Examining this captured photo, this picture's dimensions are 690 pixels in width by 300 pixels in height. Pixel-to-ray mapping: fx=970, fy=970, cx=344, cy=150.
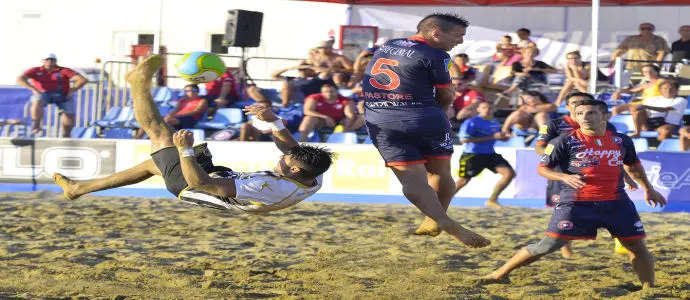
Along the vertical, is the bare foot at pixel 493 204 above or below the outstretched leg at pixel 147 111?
below

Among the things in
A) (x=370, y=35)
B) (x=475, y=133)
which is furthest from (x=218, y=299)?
(x=370, y=35)

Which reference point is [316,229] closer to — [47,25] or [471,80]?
[471,80]

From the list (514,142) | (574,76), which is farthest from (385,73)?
(574,76)

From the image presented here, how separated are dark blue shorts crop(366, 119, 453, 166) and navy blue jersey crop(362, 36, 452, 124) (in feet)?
0.16

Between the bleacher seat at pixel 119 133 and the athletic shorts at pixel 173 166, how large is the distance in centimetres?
830

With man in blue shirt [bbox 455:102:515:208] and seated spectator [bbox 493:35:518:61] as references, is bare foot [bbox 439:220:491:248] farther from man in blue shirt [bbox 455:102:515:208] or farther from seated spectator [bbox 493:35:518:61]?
seated spectator [bbox 493:35:518:61]

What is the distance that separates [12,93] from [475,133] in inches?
306

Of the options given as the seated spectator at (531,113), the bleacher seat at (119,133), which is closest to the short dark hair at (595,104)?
the seated spectator at (531,113)

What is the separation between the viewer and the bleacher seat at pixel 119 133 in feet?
47.3

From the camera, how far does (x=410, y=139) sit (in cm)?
625

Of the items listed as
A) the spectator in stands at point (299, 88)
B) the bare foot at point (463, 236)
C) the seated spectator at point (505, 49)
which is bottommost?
the bare foot at point (463, 236)

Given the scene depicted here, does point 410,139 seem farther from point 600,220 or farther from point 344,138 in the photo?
point 344,138

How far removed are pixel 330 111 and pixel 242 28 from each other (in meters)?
1.72

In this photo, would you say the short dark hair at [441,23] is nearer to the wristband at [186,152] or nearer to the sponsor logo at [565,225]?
the sponsor logo at [565,225]
